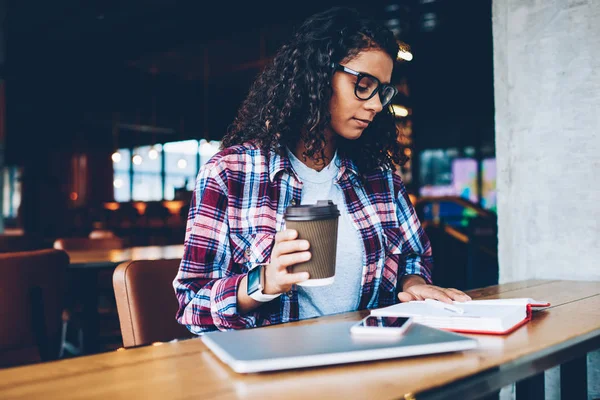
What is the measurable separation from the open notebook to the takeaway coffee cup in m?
0.22

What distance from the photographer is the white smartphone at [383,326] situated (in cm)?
87

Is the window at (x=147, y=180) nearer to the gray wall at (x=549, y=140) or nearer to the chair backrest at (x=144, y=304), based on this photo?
the gray wall at (x=549, y=140)

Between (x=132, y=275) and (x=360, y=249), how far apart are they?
1.99 ft

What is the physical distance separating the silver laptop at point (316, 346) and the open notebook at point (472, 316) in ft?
0.39

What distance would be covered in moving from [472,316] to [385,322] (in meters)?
0.20

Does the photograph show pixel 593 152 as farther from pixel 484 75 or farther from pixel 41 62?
pixel 484 75

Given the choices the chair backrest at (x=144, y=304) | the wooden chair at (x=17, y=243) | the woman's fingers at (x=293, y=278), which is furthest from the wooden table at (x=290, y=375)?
the wooden chair at (x=17, y=243)

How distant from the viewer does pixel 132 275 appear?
1.37 m

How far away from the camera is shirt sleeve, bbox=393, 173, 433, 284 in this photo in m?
1.68

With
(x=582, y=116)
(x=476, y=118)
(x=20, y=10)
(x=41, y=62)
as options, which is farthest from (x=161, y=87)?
(x=582, y=116)

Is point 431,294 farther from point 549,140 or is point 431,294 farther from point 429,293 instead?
point 549,140

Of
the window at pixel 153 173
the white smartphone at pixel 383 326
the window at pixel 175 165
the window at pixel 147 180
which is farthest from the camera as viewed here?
the window at pixel 147 180

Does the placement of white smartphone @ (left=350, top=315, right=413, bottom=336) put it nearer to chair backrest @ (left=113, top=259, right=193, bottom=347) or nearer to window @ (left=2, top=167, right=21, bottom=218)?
chair backrest @ (left=113, top=259, right=193, bottom=347)

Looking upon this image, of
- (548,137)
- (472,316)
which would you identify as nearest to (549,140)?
(548,137)
